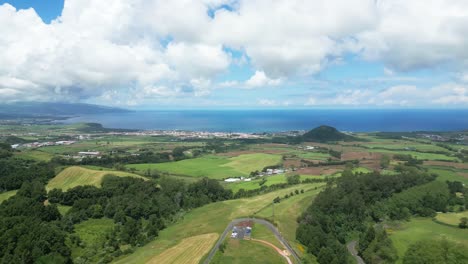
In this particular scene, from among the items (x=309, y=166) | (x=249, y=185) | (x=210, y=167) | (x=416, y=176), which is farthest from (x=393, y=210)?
(x=210, y=167)

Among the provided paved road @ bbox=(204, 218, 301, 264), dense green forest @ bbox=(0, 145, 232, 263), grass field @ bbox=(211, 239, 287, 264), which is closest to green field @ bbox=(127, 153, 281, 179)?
dense green forest @ bbox=(0, 145, 232, 263)

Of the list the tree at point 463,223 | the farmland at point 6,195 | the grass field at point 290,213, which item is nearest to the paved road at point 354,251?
the grass field at point 290,213

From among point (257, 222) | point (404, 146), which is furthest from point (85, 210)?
point (404, 146)

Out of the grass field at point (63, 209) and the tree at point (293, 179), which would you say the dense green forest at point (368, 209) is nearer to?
the tree at point (293, 179)

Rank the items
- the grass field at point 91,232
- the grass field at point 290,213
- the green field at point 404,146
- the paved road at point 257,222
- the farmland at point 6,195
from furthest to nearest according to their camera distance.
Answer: the green field at point 404,146
the farmland at point 6,195
the grass field at point 91,232
the grass field at point 290,213
the paved road at point 257,222

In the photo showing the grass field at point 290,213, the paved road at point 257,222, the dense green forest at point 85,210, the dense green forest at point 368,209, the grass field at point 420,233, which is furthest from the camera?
the grass field at point 420,233

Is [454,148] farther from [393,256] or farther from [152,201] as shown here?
[152,201]
